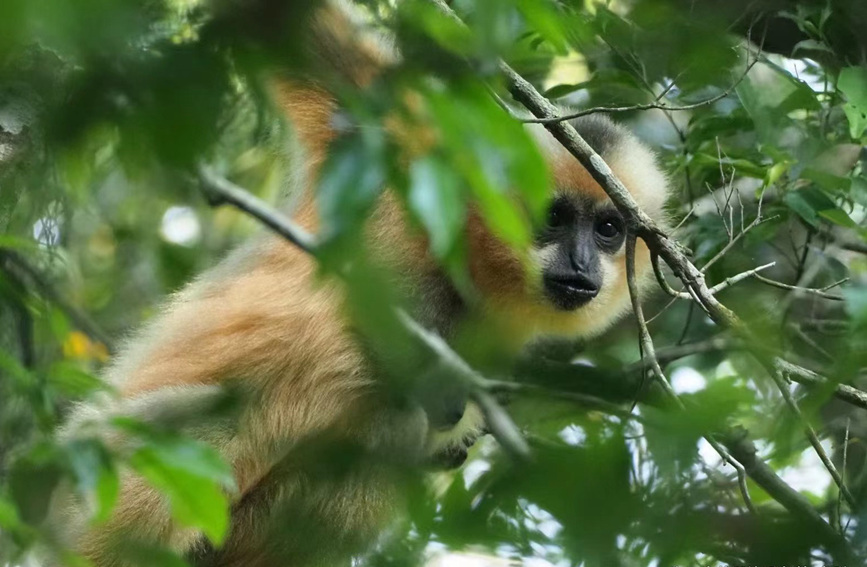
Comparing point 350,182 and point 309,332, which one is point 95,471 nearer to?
point 350,182

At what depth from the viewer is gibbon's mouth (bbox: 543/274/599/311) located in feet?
17.2

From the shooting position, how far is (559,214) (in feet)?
17.5

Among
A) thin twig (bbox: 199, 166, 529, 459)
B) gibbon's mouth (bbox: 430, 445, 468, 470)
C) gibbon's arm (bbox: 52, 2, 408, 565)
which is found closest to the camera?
thin twig (bbox: 199, 166, 529, 459)

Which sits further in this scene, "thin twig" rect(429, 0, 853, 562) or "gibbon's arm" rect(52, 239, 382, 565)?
"gibbon's arm" rect(52, 239, 382, 565)

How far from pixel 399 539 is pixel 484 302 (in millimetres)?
3151

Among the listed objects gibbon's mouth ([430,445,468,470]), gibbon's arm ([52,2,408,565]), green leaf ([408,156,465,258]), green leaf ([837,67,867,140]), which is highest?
green leaf ([408,156,465,258])

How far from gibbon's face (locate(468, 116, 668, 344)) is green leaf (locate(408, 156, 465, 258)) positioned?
3.60 meters

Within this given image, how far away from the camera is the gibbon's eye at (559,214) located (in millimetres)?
5289

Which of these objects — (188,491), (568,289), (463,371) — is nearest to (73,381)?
(188,491)

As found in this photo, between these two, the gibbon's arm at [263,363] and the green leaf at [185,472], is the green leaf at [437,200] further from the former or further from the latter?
the gibbon's arm at [263,363]

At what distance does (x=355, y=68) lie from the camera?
1896 mm

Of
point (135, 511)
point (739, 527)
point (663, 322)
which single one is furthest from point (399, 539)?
point (663, 322)

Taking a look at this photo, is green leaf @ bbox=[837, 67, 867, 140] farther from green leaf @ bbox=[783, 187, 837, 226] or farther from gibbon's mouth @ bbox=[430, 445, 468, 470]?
gibbon's mouth @ bbox=[430, 445, 468, 470]

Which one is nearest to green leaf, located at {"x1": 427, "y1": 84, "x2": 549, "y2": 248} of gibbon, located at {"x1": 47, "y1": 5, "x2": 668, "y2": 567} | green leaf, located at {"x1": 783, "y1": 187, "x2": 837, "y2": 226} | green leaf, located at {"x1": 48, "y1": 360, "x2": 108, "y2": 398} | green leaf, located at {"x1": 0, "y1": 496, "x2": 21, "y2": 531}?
green leaf, located at {"x1": 0, "y1": 496, "x2": 21, "y2": 531}
